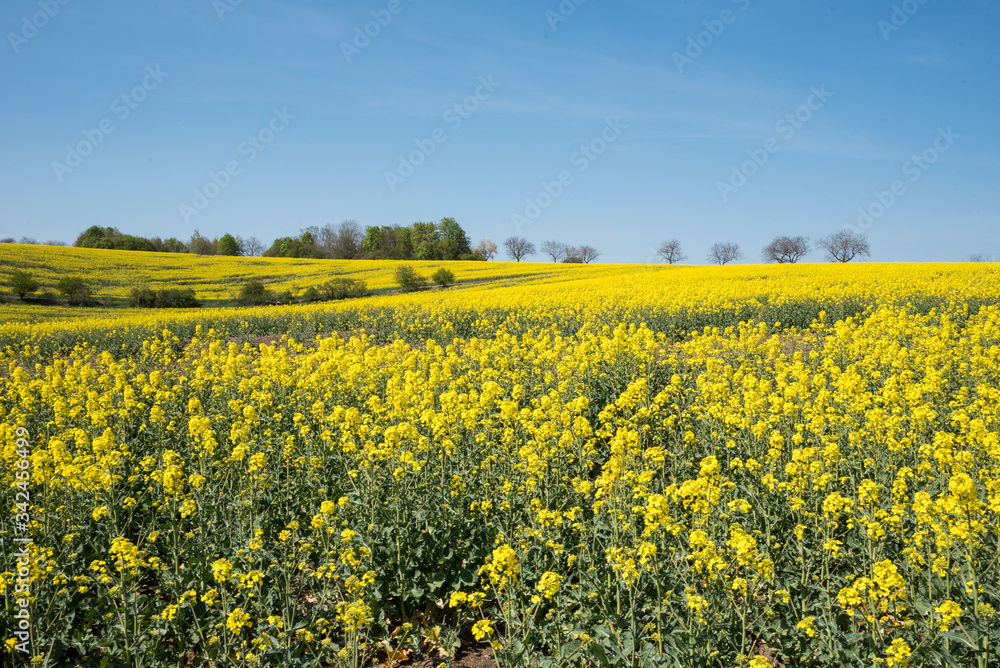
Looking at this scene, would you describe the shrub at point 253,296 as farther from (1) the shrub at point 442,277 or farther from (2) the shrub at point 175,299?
(1) the shrub at point 442,277

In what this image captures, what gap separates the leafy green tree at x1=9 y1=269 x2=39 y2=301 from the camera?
111 feet

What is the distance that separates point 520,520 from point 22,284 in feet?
139

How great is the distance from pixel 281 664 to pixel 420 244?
77342 millimetres

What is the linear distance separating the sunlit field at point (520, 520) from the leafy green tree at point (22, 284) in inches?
1275

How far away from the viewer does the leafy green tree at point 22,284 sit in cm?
3394

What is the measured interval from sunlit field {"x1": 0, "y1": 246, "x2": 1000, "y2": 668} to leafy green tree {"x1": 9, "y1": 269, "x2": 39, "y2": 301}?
1275 inches

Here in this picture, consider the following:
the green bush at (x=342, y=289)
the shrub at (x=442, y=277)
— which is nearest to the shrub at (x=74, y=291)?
the green bush at (x=342, y=289)

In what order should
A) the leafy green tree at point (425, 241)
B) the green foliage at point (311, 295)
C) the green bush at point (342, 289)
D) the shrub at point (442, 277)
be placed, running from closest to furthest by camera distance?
the green foliage at point (311, 295), the green bush at point (342, 289), the shrub at point (442, 277), the leafy green tree at point (425, 241)

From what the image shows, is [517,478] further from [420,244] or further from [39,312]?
[420,244]

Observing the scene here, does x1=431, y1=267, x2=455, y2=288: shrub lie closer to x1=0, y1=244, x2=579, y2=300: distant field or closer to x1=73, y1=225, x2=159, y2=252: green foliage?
x1=0, y1=244, x2=579, y2=300: distant field

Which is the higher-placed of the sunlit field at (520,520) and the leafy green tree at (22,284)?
the leafy green tree at (22,284)

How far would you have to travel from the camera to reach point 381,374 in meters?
10.1

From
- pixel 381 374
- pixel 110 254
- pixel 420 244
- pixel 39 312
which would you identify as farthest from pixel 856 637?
pixel 420 244

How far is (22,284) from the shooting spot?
111 feet
